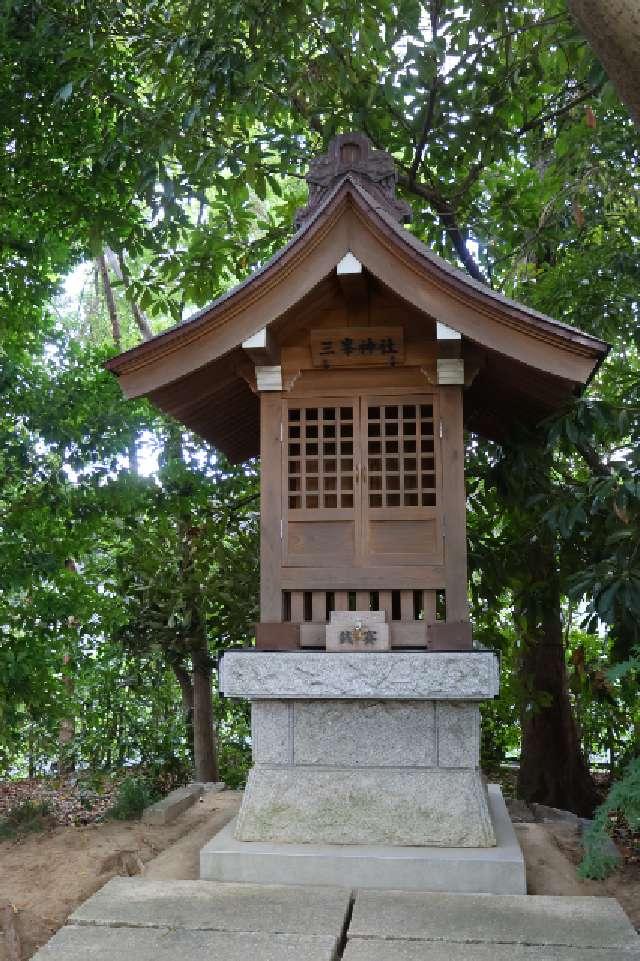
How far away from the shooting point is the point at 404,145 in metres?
7.65

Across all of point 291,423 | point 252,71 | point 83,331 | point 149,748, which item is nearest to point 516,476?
point 291,423

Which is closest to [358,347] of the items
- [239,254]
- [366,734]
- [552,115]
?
[366,734]

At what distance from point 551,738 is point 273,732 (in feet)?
14.8

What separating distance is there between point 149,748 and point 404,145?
21.7ft

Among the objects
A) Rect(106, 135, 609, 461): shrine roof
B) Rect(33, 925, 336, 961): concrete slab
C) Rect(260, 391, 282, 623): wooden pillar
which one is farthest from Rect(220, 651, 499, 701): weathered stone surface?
Rect(106, 135, 609, 461): shrine roof

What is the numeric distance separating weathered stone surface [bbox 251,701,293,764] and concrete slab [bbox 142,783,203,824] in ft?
4.85

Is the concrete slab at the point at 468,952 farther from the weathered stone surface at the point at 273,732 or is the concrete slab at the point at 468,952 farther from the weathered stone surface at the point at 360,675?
the weathered stone surface at the point at 273,732

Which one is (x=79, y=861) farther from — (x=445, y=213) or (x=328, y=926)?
(x=445, y=213)

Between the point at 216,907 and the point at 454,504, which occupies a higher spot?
the point at 454,504

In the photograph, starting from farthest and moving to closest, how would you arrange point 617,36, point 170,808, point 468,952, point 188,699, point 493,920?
point 188,699 → point 170,808 → point 493,920 → point 468,952 → point 617,36

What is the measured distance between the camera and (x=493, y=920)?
3.57m

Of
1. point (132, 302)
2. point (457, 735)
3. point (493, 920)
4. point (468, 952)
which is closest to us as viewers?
point (468, 952)

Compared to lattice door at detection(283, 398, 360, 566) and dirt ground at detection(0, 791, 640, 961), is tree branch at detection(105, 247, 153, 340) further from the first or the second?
dirt ground at detection(0, 791, 640, 961)

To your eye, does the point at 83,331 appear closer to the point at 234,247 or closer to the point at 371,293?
the point at 234,247
